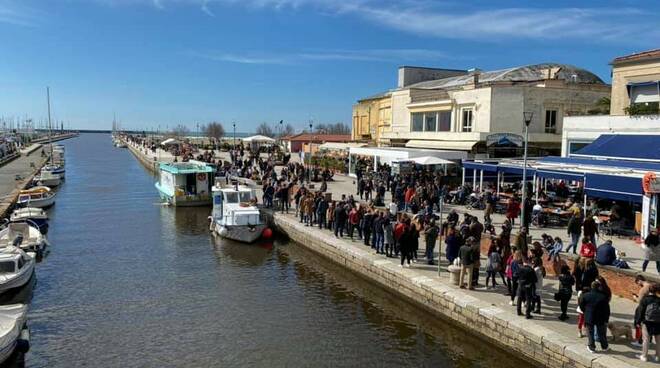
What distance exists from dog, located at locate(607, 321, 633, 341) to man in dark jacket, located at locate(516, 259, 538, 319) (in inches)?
70.4

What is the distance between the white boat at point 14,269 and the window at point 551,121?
28.9 m

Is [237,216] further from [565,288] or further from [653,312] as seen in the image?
[653,312]

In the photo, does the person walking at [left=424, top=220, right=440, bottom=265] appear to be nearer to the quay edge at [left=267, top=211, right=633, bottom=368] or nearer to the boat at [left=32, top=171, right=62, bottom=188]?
the quay edge at [left=267, top=211, right=633, bottom=368]

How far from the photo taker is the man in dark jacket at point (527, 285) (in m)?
12.4

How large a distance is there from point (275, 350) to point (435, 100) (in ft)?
94.1

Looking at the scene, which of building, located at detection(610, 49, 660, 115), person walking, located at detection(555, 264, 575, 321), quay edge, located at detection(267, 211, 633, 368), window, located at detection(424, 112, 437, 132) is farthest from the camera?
window, located at detection(424, 112, 437, 132)

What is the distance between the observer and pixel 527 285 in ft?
40.7

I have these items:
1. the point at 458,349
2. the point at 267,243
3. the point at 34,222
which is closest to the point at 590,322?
the point at 458,349

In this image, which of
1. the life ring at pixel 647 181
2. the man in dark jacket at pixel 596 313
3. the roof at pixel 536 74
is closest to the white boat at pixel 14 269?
the man in dark jacket at pixel 596 313

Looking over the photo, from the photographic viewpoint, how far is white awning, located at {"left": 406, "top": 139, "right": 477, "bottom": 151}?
33.5 m

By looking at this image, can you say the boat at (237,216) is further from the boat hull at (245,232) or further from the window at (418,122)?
the window at (418,122)

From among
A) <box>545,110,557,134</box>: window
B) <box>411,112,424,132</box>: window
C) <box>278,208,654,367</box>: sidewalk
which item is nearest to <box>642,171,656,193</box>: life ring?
<box>278,208,654,367</box>: sidewalk

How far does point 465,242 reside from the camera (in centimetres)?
1591

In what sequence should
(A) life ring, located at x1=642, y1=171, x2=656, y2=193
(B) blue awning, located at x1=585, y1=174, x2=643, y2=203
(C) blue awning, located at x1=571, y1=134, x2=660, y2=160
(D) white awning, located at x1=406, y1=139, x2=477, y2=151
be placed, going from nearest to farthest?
(A) life ring, located at x1=642, y1=171, x2=656, y2=193 < (B) blue awning, located at x1=585, y1=174, x2=643, y2=203 < (C) blue awning, located at x1=571, y1=134, x2=660, y2=160 < (D) white awning, located at x1=406, y1=139, x2=477, y2=151
